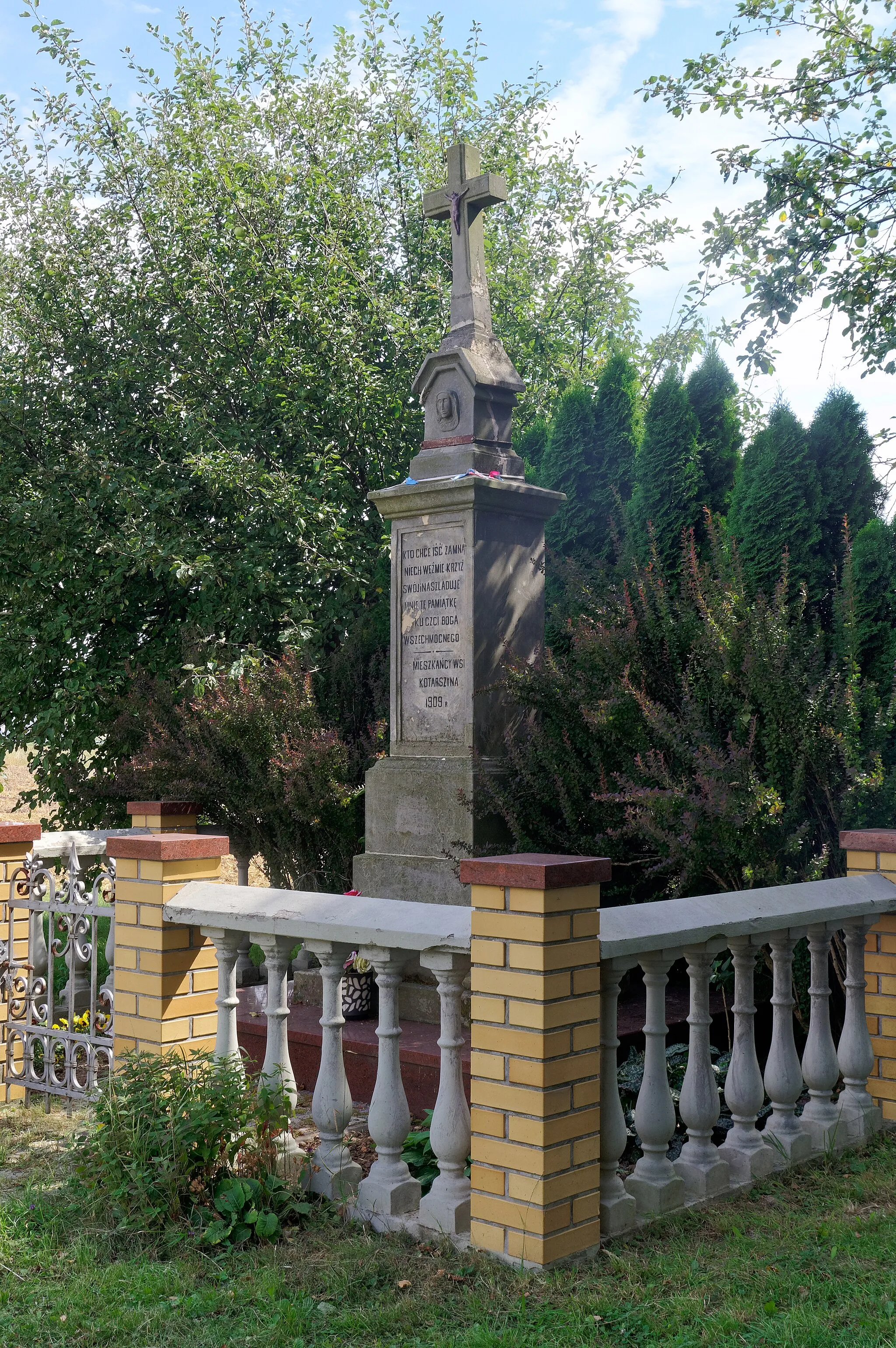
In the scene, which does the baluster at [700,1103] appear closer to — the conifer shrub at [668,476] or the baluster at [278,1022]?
the baluster at [278,1022]

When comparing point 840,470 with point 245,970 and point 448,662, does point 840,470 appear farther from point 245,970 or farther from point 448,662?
point 245,970

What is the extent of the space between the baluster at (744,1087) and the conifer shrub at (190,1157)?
1.41 meters

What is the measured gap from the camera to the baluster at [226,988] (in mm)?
4016

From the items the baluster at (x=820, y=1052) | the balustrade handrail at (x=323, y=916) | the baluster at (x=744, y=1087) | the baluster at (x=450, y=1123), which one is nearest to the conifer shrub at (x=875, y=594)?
the baluster at (x=820, y=1052)

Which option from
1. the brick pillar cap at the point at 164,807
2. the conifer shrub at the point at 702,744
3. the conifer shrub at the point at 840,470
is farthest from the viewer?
the conifer shrub at the point at 840,470

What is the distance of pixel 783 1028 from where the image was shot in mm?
3965

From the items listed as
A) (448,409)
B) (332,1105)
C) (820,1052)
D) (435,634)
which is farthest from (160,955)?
(448,409)

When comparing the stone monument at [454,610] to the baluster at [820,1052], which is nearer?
the baluster at [820,1052]

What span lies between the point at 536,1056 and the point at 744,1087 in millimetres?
1126

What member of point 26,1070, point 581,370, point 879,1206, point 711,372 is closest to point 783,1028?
point 879,1206

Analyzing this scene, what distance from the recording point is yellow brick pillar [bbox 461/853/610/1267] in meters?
3.00

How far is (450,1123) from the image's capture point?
3309 mm

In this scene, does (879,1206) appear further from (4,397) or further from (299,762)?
(4,397)

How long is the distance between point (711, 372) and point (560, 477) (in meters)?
1.49
